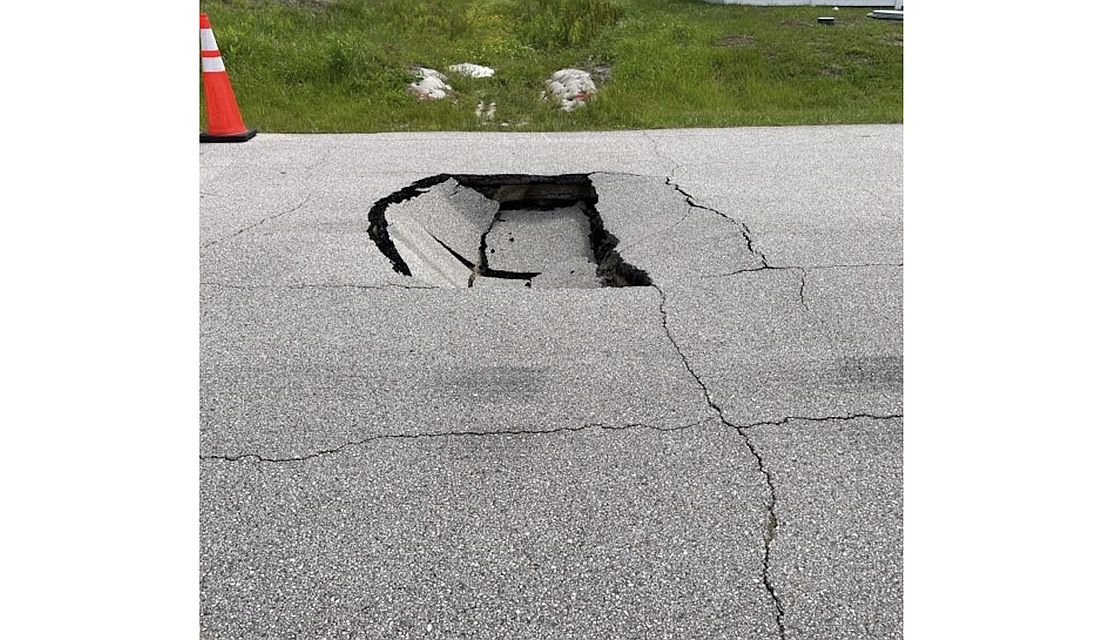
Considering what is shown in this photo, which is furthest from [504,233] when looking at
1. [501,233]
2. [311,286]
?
[311,286]

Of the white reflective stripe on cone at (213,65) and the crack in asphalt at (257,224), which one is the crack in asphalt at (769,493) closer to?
the crack in asphalt at (257,224)

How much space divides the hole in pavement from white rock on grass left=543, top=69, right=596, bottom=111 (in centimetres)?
402

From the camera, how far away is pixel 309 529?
2.40 meters

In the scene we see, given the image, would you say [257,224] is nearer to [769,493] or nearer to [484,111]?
[769,493]

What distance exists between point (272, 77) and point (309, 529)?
951 cm

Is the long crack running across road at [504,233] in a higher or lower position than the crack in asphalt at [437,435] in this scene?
higher

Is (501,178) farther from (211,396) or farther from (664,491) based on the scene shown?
(664,491)

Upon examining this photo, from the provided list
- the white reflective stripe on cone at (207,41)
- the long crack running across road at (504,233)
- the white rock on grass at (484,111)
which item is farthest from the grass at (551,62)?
the long crack running across road at (504,233)

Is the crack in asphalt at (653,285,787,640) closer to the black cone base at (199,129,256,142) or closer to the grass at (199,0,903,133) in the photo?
the black cone base at (199,129,256,142)

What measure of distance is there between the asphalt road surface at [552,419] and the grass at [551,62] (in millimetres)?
3893

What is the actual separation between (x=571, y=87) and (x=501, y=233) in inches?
224

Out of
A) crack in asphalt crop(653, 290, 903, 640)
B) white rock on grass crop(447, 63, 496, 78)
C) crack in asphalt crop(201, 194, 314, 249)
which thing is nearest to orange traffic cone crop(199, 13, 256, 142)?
crack in asphalt crop(201, 194, 314, 249)

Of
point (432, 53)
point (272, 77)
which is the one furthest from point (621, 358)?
point (432, 53)

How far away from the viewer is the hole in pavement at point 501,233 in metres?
4.93
